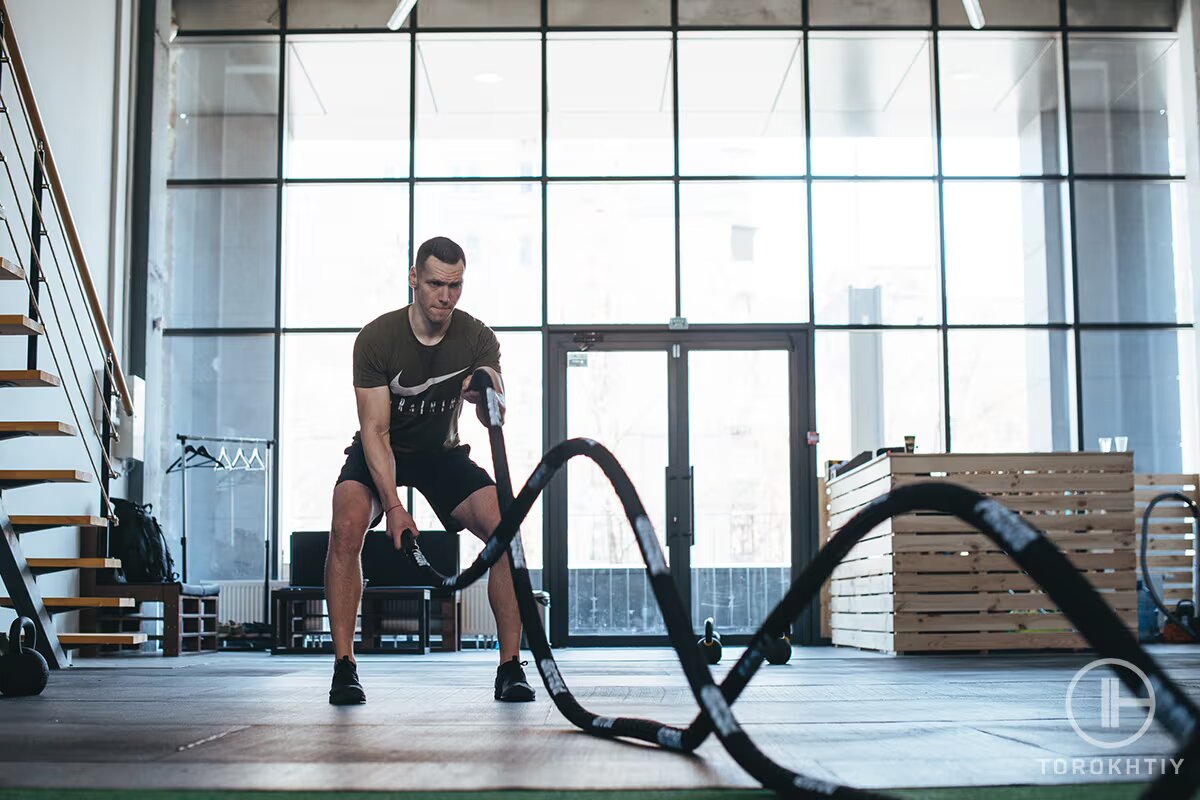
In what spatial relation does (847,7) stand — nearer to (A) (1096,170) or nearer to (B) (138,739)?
(A) (1096,170)

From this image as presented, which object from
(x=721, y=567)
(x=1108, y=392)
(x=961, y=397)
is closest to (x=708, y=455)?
(x=721, y=567)

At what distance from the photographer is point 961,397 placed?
31.6ft

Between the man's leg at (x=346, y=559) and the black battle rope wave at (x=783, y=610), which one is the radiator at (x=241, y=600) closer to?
the man's leg at (x=346, y=559)

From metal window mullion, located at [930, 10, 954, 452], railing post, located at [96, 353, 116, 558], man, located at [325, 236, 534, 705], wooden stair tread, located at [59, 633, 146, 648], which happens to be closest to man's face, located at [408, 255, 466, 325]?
man, located at [325, 236, 534, 705]

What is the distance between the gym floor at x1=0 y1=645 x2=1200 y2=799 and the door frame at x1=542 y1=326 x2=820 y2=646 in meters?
4.29

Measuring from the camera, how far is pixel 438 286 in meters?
3.64

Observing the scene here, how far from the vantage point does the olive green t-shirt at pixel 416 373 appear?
12.1 feet

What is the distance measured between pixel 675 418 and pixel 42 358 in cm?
438

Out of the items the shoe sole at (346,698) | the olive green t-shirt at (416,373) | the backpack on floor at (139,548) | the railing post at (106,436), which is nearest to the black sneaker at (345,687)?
the shoe sole at (346,698)

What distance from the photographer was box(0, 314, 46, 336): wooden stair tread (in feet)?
16.1

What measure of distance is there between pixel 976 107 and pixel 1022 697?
7.18m

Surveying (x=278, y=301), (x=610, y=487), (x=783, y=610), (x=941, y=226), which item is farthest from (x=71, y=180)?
(x=783, y=610)

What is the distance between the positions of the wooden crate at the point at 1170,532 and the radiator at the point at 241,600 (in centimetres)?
618

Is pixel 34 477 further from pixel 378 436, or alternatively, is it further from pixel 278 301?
pixel 278 301
